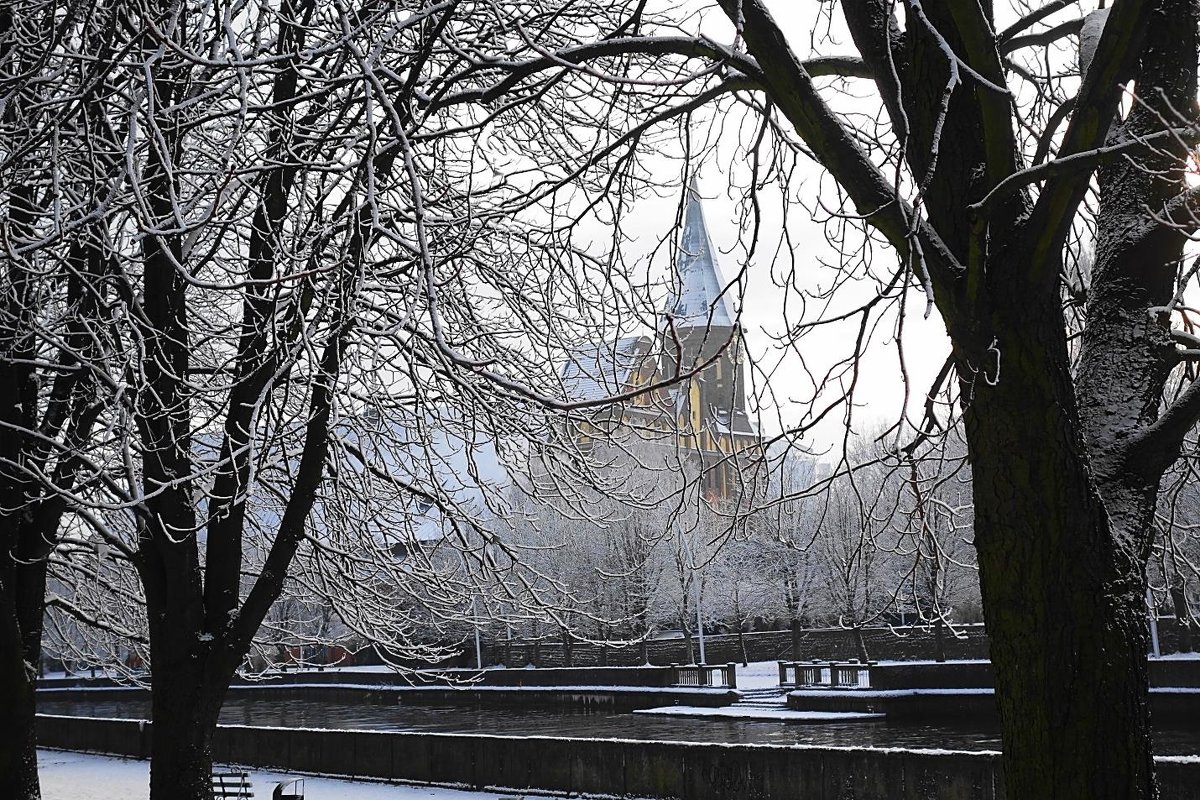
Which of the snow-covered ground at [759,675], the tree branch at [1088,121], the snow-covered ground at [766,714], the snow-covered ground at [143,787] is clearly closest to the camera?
the tree branch at [1088,121]

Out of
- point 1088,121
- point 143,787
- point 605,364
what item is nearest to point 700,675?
point 143,787

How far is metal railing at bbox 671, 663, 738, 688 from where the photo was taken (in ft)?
105

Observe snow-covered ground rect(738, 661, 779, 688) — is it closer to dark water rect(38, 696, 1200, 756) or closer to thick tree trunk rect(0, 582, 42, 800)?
dark water rect(38, 696, 1200, 756)

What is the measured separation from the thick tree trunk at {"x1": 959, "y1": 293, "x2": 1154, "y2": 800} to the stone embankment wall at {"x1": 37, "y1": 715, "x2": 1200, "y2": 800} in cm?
967

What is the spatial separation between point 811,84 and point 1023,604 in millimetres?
1949

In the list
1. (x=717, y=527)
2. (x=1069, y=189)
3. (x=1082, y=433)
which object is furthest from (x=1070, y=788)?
(x=717, y=527)

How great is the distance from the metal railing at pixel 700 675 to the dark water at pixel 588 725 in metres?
2.58

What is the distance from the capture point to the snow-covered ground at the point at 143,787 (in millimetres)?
16250

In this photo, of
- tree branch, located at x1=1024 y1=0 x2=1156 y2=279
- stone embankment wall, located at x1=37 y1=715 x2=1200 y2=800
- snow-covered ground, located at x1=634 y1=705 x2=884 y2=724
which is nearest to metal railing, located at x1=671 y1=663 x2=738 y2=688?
snow-covered ground, located at x1=634 y1=705 x2=884 y2=724

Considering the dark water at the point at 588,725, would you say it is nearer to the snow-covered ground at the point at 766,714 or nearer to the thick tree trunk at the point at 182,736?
the snow-covered ground at the point at 766,714

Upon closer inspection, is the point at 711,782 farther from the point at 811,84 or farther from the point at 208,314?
the point at 811,84

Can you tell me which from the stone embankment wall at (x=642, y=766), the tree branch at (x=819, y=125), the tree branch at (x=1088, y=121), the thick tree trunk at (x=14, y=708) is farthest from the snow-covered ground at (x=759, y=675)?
the tree branch at (x=1088, y=121)

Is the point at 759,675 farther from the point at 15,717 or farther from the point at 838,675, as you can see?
the point at 15,717

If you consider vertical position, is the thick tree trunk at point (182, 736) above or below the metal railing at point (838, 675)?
above
